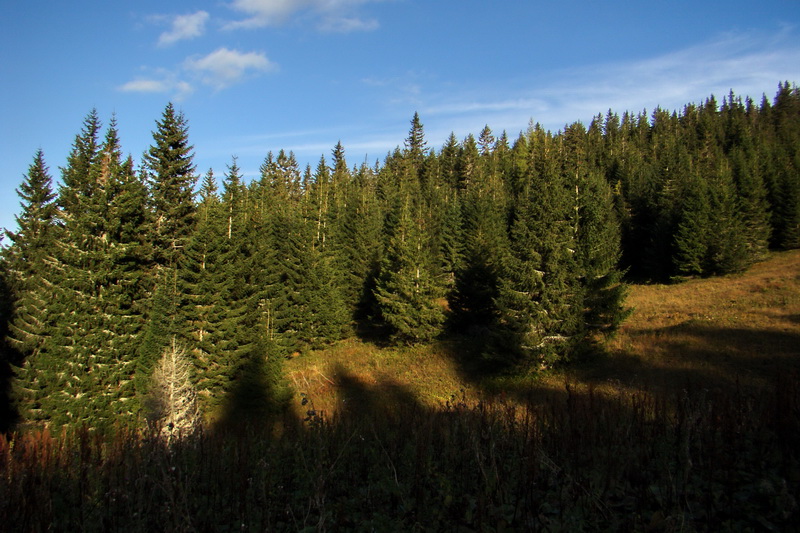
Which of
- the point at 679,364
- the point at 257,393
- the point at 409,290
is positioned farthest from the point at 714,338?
the point at 257,393

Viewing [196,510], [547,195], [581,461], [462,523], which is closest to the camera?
[462,523]

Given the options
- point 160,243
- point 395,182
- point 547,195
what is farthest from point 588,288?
point 395,182

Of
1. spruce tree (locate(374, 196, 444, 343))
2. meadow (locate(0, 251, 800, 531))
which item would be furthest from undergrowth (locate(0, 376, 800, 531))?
spruce tree (locate(374, 196, 444, 343))

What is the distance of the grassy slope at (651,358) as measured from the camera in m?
18.6

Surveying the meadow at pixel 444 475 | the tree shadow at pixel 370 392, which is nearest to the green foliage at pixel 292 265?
the tree shadow at pixel 370 392

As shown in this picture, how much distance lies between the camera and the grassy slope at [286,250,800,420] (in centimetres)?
1859

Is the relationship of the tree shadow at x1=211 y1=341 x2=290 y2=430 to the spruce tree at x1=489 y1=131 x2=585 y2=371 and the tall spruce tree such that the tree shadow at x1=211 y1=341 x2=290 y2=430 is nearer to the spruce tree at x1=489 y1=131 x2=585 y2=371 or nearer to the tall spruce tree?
the tall spruce tree

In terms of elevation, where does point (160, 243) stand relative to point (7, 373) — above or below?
above

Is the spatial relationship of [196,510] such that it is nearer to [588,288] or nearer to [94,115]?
[588,288]

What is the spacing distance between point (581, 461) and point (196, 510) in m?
3.78

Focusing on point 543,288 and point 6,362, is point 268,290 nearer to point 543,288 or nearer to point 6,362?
point 6,362

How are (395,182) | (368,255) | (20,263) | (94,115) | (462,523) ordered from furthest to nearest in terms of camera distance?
(395,182), (368,255), (94,115), (20,263), (462,523)

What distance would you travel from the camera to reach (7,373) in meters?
24.0

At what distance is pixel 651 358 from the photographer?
2133 cm
